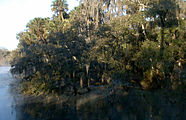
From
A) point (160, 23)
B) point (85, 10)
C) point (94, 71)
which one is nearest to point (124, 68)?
point (160, 23)

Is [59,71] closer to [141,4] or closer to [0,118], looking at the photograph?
[0,118]

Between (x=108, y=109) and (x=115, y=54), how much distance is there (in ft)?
18.3

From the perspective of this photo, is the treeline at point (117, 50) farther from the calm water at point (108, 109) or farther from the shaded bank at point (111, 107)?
the calm water at point (108, 109)

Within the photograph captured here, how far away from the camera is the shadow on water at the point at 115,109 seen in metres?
12.1

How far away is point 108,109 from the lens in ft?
46.0

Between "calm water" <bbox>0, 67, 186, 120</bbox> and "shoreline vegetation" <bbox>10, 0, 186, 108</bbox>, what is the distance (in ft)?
2.87

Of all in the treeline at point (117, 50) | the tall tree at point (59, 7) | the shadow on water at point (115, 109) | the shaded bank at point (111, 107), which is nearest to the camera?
the shadow on water at point (115, 109)

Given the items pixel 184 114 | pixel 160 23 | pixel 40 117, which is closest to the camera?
pixel 184 114

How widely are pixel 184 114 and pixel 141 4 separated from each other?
33.0 ft

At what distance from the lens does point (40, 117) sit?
13.6 meters

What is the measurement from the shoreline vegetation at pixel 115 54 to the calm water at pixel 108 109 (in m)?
0.88

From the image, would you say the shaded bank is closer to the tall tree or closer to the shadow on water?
the shadow on water

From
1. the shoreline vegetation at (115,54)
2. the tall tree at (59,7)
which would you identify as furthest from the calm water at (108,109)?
the tall tree at (59,7)

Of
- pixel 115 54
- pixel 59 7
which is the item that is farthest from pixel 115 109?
pixel 59 7
